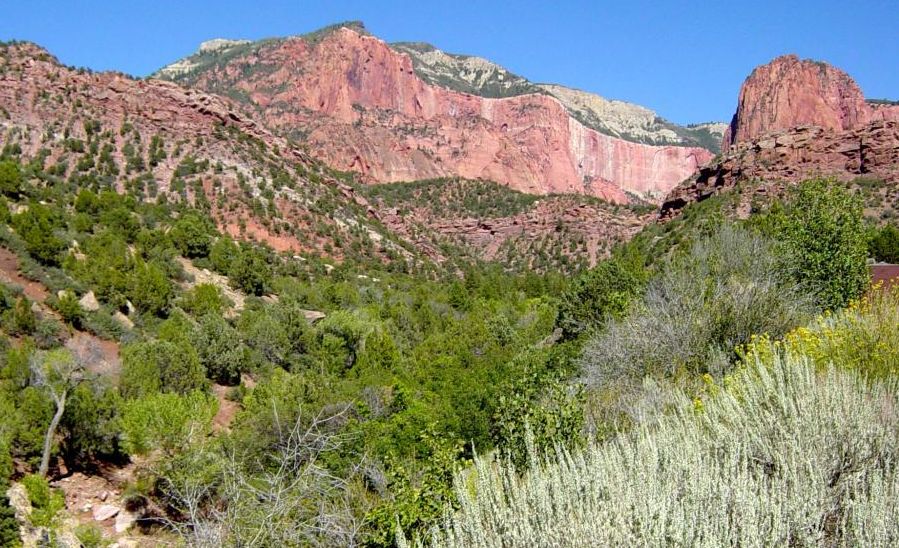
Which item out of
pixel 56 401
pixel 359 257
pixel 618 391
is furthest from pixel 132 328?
pixel 359 257

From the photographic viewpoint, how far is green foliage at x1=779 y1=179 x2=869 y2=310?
1538cm

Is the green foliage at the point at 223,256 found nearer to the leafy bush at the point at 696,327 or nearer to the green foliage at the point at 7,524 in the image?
the leafy bush at the point at 696,327

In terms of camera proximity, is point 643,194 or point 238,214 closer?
point 238,214

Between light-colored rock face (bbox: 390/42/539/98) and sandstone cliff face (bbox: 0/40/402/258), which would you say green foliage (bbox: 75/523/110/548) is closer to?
sandstone cliff face (bbox: 0/40/402/258)

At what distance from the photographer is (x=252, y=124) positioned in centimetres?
5162

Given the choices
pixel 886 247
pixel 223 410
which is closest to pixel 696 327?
pixel 223 410

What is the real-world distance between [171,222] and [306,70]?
82.5 metres

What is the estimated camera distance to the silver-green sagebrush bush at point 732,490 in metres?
3.62

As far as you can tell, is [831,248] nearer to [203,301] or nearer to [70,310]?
[203,301]

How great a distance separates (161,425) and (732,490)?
12.5 m

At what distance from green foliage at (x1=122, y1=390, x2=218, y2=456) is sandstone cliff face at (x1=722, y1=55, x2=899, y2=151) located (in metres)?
115

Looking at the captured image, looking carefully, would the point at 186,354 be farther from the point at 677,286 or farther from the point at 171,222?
the point at 171,222

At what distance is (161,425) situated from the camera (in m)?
13.3

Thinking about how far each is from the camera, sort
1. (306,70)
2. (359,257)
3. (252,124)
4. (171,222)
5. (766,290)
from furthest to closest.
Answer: (306,70)
(252,124)
(359,257)
(171,222)
(766,290)
